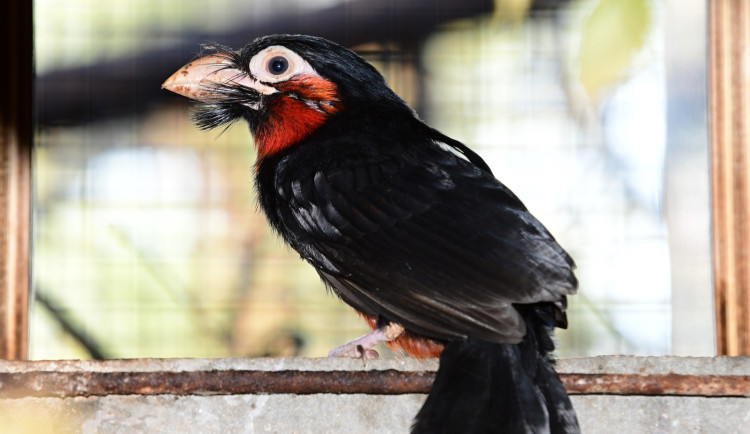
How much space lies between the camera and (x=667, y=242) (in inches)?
104

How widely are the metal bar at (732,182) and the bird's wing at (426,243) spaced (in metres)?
0.81

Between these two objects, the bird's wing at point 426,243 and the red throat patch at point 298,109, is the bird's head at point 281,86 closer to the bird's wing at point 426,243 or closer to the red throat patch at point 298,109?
the red throat patch at point 298,109

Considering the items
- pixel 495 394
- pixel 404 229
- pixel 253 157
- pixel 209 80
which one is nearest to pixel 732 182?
pixel 404 229

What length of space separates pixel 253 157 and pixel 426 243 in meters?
1.41

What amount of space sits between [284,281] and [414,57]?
808mm

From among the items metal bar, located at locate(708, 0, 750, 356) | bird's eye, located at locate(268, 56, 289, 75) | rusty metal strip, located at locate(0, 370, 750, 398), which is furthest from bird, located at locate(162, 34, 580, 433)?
metal bar, located at locate(708, 0, 750, 356)

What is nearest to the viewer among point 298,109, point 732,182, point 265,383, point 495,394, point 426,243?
point 265,383

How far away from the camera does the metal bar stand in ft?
7.07

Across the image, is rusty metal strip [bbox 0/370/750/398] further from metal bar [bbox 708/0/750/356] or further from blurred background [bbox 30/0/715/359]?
blurred background [bbox 30/0/715/359]

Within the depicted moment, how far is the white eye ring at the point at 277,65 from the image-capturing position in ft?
6.28

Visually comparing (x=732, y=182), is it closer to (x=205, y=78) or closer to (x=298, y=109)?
(x=298, y=109)

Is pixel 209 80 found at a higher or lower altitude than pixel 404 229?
higher

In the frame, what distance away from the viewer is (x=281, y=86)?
193 centimetres

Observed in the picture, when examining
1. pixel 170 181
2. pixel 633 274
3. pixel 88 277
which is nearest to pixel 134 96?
pixel 170 181
